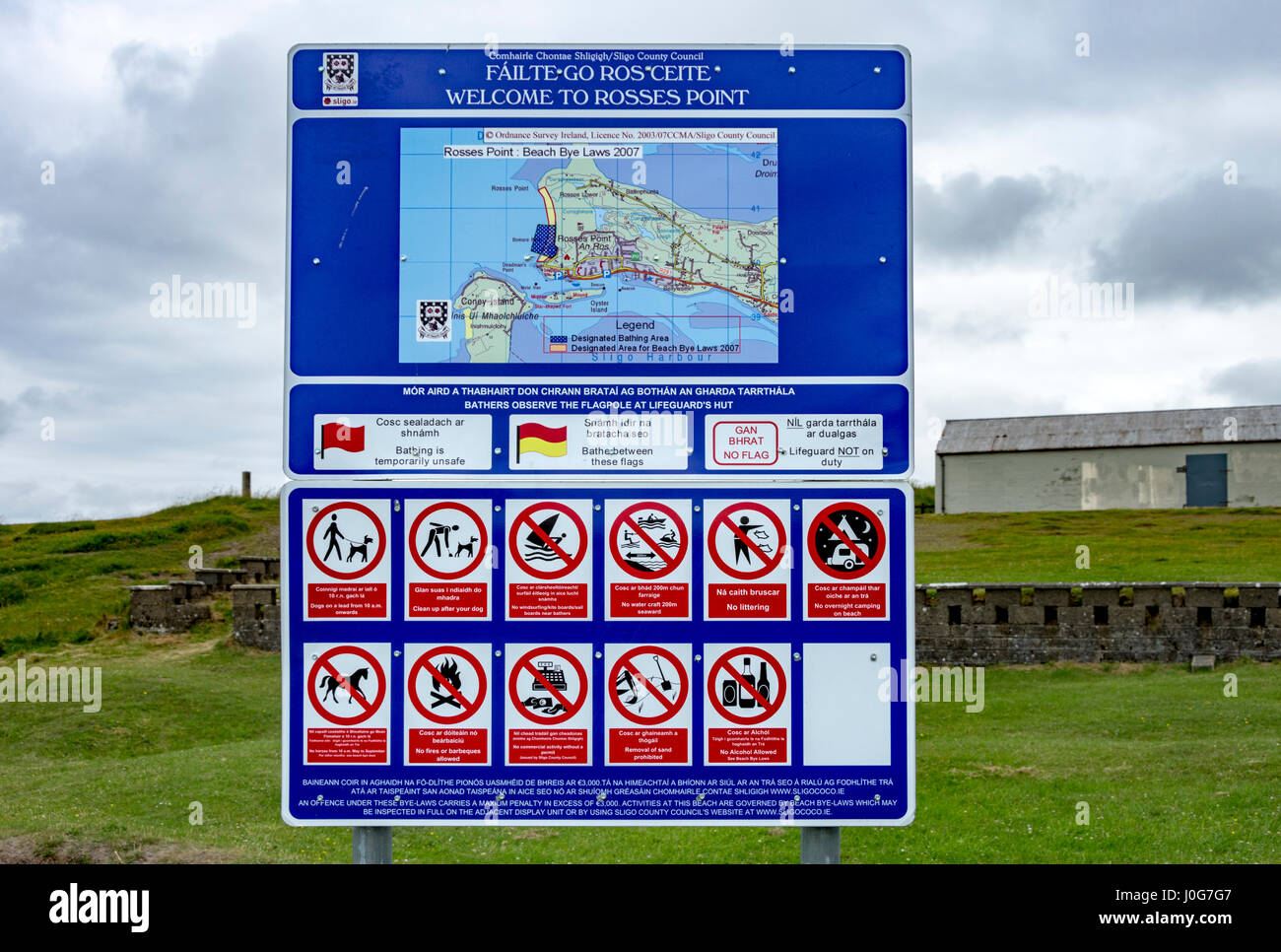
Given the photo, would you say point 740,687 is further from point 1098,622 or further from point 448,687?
point 1098,622

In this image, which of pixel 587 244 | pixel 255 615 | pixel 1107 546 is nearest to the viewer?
pixel 587 244

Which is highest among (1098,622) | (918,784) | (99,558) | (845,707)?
(845,707)

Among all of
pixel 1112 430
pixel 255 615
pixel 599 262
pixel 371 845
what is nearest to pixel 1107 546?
pixel 1112 430

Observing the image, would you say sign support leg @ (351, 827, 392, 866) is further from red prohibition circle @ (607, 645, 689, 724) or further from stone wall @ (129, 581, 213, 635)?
stone wall @ (129, 581, 213, 635)

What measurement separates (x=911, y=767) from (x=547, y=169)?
2919 mm

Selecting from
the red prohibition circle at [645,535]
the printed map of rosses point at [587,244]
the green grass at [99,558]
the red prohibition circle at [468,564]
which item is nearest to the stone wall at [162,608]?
the green grass at [99,558]

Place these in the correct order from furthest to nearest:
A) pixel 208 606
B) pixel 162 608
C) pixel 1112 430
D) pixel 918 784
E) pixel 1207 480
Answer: pixel 1112 430 → pixel 1207 480 → pixel 208 606 → pixel 162 608 → pixel 918 784

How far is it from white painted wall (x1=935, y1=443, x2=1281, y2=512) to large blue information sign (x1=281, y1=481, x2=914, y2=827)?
52.1 meters

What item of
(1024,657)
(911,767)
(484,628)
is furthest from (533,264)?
(1024,657)

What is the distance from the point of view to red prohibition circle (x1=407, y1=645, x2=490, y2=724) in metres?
4.18

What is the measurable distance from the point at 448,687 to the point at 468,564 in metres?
0.52

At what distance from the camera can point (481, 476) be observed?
414 centimetres

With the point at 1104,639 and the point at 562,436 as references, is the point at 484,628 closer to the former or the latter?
the point at 562,436

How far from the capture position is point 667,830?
9.39 m
